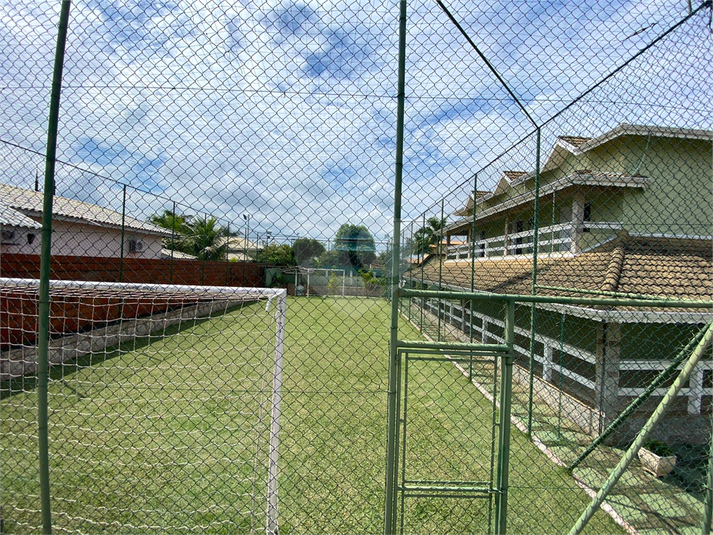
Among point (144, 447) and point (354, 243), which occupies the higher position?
point (354, 243)

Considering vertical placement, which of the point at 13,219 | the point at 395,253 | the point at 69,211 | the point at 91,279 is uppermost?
the point at 69,211

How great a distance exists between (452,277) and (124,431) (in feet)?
23.3

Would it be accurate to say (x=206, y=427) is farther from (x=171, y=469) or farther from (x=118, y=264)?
(x=118, y=264)

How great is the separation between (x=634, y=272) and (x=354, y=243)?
396 centimetres

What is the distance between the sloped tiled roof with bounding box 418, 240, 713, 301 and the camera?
4.21 m

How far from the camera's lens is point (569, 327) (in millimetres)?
5719

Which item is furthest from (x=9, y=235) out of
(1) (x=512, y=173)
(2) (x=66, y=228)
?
(1) (x=512, y=173)

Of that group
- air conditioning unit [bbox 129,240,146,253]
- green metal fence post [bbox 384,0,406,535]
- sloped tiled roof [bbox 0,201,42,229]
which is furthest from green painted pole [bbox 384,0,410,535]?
air conditioning unit [bbox 129,240,146,253]

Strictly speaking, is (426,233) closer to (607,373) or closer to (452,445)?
(607,373)

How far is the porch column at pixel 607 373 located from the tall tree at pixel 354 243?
3.28m

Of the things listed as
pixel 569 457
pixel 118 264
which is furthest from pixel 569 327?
pixel 118 264

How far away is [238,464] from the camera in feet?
11.2

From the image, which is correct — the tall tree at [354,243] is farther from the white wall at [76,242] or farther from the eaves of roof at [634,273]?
the white wall at [76,242]

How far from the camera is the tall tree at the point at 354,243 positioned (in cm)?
202
